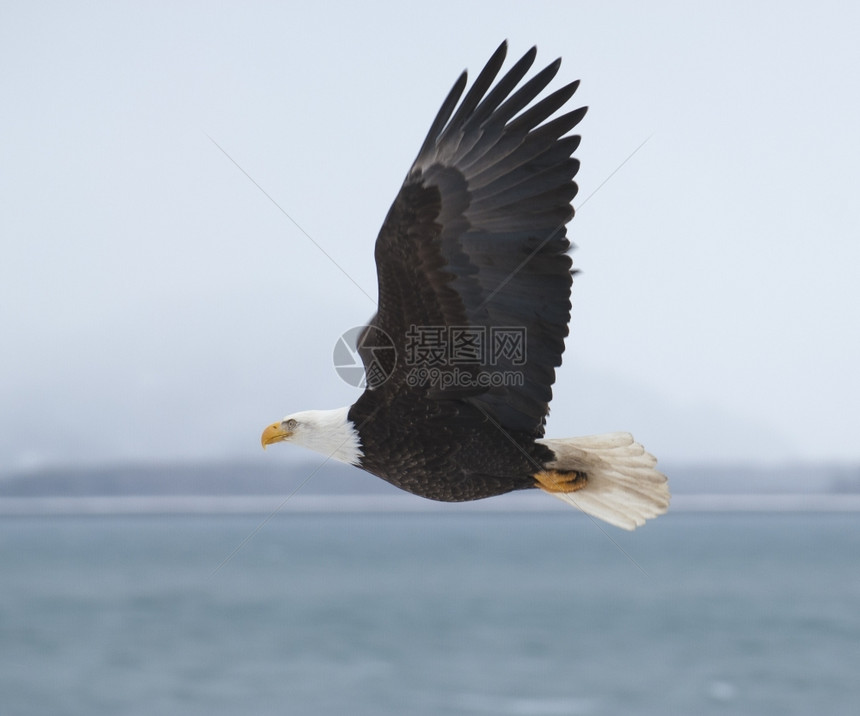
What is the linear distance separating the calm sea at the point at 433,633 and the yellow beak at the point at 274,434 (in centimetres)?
4450

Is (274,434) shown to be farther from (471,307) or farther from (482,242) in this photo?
(482,242)

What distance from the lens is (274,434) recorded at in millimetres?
3814

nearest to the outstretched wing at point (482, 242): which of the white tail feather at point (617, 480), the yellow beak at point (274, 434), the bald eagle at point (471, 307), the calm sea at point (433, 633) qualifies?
the bald eagle at point (471, 307)

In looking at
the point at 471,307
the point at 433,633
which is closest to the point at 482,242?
the point at 471,307

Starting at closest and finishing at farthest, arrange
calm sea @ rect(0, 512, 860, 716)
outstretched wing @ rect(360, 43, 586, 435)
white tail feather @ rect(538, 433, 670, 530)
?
outstretched wing @ rect(360, 43, 586, 435) → white tail feather @ rect(538, 433, 670, 530) → calm sea @ rect(0, 512, 860, 716)

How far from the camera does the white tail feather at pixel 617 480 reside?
4.13 m

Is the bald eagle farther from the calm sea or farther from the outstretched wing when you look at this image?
the calm sea

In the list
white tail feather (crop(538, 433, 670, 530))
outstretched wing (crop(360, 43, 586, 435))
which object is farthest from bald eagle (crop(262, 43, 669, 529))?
white tail feather (crop(538, 433, 670, 530))

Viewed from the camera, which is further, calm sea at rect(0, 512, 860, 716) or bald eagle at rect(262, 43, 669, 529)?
calm sea at rect(0, 512, 860, 716)

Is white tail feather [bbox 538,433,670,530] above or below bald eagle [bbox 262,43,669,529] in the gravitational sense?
below

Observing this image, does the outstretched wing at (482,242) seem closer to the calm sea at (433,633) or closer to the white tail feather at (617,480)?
the white tail feather at (617,480)

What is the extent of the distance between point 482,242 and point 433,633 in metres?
62.3

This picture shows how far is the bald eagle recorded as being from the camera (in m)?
3.29

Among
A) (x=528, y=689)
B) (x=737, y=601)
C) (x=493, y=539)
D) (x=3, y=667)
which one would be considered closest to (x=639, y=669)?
(x=528, y=689)
